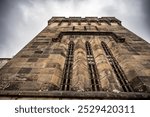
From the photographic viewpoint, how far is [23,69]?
9.36 metres

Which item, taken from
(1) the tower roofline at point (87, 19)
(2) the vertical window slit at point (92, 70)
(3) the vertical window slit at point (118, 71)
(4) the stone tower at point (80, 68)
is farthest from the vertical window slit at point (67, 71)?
(1) the tower roofline at point (87, 19)

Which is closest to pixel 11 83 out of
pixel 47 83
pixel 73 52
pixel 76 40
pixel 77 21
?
pixel 47 83

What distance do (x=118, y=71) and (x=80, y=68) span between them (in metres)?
1.89

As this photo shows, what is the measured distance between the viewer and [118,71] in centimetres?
992

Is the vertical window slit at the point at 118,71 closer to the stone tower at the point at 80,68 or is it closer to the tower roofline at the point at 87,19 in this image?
the stone tower at the point at 80,68

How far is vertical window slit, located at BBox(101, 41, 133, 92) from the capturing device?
8.53 meters

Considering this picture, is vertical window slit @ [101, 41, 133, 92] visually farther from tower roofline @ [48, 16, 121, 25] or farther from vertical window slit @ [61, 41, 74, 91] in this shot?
tower roofline @ [48, 16, 121, 25]

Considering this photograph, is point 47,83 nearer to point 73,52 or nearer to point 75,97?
point 75,97

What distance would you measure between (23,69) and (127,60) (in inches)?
204

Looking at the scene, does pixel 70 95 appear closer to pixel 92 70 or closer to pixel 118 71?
pixel 92 70

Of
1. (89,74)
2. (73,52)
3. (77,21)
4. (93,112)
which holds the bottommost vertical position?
(93,112)

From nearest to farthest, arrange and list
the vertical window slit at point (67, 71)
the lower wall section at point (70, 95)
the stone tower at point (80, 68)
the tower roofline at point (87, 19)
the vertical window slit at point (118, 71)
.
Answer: the lower wall section at point (70, 95) < the stone tower at point (80, 68) < the vertical window slit at point (118, 71) < the vertical window slit at point (67, 71) < the tower roofline at point (87, 19)

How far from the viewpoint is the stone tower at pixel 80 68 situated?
7121 mm

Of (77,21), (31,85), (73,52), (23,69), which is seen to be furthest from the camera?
(77,21)
